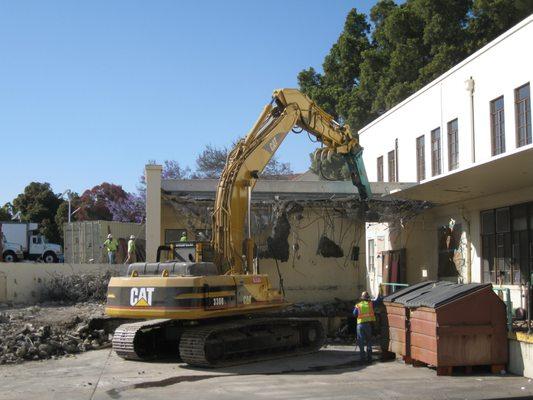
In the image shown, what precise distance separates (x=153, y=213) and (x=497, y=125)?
1038 centimetres

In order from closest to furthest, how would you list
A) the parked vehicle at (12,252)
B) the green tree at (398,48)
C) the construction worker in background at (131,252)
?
the construction worker in background at (131,252), the green tree at (398,48), the parked vehicle at (12,252)

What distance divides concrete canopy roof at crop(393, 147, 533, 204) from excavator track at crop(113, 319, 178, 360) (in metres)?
7.03

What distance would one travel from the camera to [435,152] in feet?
76.9

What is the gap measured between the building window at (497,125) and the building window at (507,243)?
6.94 ft

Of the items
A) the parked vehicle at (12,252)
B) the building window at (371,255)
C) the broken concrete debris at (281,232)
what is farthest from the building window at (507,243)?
the parked vehicle at (12,252)

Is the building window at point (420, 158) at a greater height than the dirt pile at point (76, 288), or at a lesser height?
greater

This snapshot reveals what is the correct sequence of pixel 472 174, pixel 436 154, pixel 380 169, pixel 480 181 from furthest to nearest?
pixel 380 169, pixel 436 154, pixel 480 181, pixel 472 174

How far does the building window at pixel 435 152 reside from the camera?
2322 centimetres

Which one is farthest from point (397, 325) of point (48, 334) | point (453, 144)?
point (453, 144)

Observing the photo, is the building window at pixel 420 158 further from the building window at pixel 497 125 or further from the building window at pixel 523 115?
the building window at pixel 523 115

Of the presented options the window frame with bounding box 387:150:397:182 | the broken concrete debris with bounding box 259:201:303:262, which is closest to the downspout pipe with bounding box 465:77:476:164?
the broken concrete debris with bounding box 259:201:303:262

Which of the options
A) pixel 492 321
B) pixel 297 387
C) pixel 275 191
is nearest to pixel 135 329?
pixel 297 387

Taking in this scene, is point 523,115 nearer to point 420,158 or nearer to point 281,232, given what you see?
point 420,158

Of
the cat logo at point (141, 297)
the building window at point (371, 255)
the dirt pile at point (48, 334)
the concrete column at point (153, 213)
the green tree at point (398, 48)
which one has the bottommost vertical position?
the dirt pile at point (48, 334)
